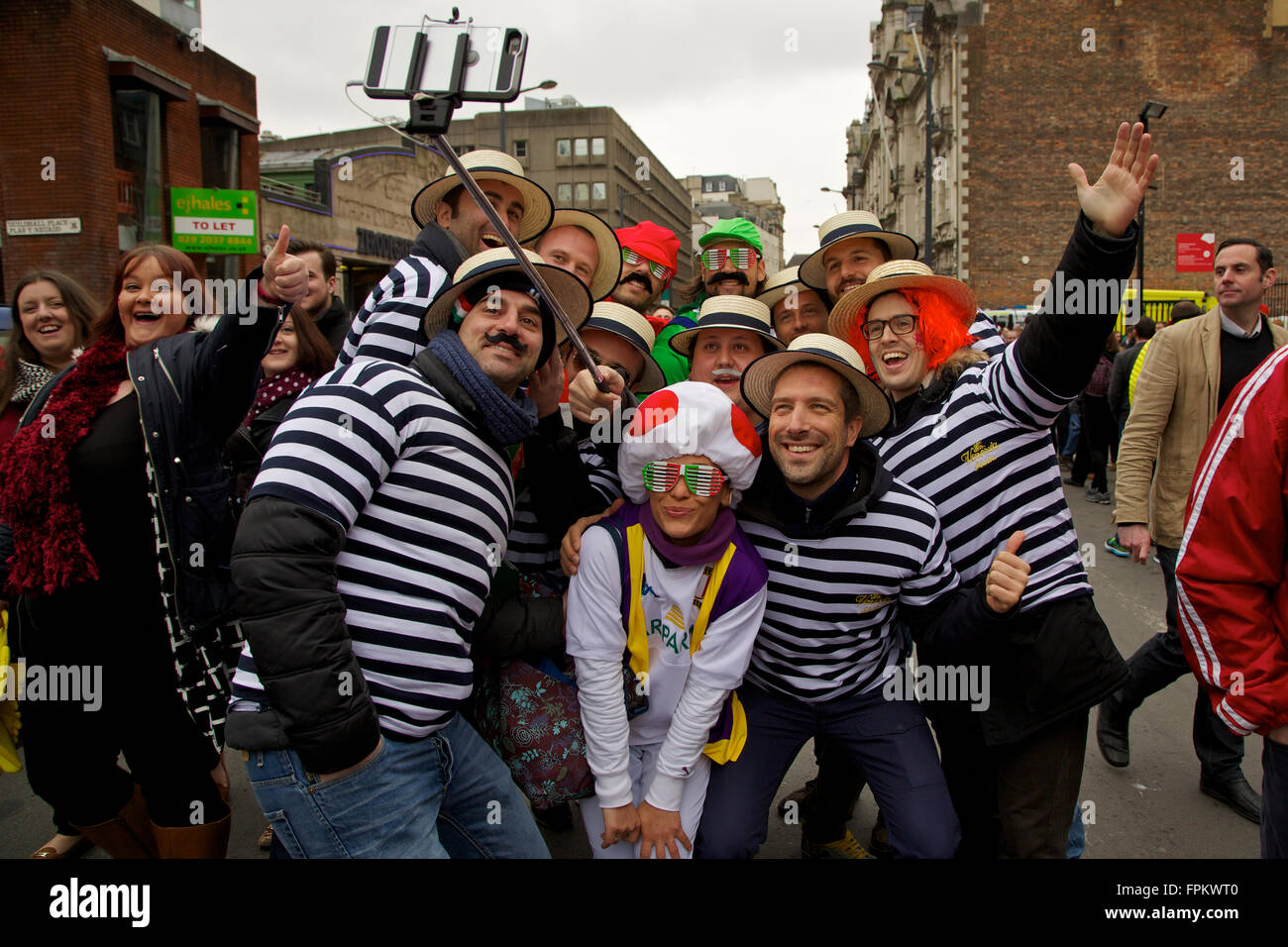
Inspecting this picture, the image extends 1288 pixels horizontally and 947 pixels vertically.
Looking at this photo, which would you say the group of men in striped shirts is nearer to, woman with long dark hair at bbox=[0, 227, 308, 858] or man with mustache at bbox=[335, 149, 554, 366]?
man with mustache at bbox=[335, 149, 554, 366]

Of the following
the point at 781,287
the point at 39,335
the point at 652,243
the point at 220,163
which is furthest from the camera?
the point at 220,163

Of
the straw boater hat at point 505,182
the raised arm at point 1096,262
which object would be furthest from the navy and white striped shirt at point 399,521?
the raised arm at point 1096,262

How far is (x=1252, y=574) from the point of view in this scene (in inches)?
80.4

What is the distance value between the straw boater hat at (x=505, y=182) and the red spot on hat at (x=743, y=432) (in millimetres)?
Result: 1402

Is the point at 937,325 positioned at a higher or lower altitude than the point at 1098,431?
higher

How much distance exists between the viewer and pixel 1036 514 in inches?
106

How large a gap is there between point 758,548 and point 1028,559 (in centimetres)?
89

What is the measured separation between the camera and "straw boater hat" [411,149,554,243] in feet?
10.7

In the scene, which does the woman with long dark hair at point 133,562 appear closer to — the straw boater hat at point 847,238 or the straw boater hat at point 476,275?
the straw boater hat at point 476,275

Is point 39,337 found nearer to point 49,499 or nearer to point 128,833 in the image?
point 49,499

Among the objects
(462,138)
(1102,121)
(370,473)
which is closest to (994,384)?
(370,473)

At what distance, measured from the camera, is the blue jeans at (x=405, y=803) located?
1.96 meters

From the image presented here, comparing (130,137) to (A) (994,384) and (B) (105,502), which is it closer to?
(B) (105,502)

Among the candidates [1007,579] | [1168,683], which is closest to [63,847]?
[1007,579]
